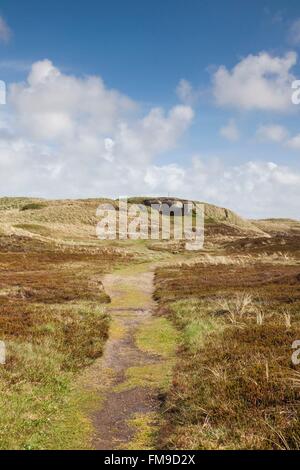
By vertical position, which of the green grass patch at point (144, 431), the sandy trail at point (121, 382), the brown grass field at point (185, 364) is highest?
the brown grass field at point (185, 364)

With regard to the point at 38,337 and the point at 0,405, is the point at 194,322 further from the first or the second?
the point at 0,405

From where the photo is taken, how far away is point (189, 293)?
3064 centimetres

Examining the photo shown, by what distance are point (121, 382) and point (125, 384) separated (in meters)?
0.28

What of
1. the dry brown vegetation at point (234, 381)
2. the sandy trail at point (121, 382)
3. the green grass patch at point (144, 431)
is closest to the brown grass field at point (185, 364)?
the dry brown vegetation at point (234, 381)

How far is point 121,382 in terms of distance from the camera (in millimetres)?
13734

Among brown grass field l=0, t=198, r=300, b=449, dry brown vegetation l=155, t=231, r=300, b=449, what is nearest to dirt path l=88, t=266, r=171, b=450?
brown grass field l=0, t=198, r=300, b=449

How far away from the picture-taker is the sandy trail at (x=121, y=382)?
10109mm

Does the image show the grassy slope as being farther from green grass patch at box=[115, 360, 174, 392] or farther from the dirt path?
green grass patch at box=[115, 360, 174, 392]

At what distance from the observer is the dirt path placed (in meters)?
10.2

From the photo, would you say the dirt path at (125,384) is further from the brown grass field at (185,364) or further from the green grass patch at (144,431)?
the brown grass field at (185,364)
